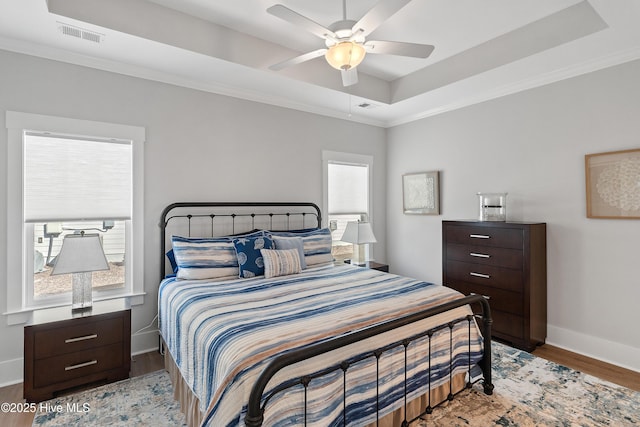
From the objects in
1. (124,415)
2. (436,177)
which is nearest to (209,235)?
(124,415)

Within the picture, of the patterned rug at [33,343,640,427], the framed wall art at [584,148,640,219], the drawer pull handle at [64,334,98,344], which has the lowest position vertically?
the patterned rug at [33,343,640,427]

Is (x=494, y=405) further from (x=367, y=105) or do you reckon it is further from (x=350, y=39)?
(x=367, y=105)

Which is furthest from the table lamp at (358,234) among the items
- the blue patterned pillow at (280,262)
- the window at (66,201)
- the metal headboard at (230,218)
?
the window at (66,201)

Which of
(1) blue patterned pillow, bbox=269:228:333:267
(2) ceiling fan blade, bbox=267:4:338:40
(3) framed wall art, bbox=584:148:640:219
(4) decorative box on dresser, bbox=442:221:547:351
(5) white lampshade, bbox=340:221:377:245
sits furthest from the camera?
(5) white lampshade, bbox=340:221:377:245

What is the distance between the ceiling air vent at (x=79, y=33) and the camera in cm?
238

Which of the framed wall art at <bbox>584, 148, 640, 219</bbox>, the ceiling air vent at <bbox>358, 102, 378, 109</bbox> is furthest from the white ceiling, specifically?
the framed wall art at <bbox>584, 148, 640, 219</bbox>

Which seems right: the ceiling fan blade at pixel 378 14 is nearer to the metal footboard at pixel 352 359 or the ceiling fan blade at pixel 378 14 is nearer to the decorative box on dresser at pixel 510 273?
the metal footboard at pixel 352 359

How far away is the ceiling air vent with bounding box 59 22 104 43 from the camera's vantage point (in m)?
2.38

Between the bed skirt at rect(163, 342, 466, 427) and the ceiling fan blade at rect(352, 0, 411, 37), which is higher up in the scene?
the ceiling fan blade at rect(352, 0, 411, 37)

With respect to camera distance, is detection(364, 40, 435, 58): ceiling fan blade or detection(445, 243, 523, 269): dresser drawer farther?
detection(445, 243, 523, 269): dresser drawer

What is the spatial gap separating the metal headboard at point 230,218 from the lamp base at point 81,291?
2.10 ft

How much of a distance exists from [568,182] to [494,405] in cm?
225

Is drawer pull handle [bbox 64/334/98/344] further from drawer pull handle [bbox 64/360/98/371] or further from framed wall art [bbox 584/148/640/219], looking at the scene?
framed wall art [bbox 584/148/640/219]

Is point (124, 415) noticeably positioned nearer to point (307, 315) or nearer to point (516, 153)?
point (307, 315)
